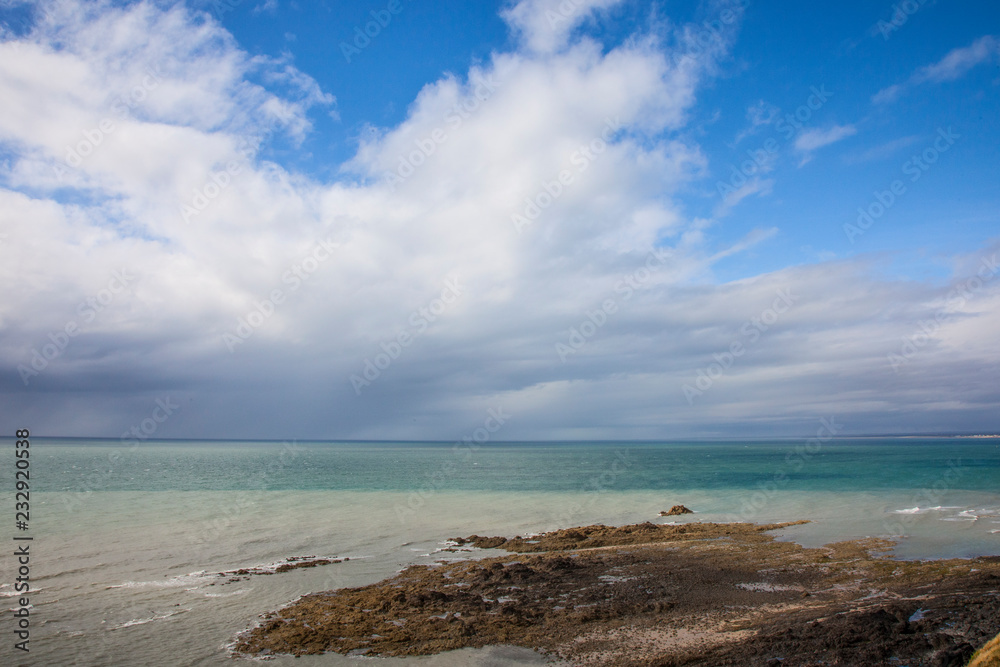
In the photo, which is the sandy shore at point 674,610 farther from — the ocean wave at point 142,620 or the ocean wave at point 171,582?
the ocean wave at point 171,582

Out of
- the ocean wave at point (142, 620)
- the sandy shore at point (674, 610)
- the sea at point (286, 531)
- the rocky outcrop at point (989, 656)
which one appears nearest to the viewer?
the rocky outcrop at point (989, 656)

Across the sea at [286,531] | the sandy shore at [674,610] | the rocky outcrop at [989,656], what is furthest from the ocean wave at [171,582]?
the rocky outcrop at [989,656]

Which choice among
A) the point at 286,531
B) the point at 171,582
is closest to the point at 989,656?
the point at 171,582

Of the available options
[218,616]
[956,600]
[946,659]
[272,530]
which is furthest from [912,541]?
[272,530]

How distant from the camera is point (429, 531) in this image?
28.5 meters

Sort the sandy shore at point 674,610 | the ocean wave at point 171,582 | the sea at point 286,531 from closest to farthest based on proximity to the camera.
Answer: the sandy shore at point 674,610 < the sea at point 286,531 < the ocean wave at point 171,582

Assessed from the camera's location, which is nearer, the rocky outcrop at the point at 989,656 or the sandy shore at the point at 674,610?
the rocky outcrop at the point at 989,656

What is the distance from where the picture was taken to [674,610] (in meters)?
15.1

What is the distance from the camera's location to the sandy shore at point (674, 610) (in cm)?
1167

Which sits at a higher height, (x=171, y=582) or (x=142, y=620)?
(x=142, y=620)

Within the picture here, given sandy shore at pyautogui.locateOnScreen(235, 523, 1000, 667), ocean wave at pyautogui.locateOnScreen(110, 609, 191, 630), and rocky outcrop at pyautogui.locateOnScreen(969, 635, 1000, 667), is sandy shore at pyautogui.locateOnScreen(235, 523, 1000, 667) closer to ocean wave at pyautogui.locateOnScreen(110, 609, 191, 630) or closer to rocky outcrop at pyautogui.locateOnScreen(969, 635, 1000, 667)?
rocky outcrop at pyautogui.locateOnScreen(969, 635, 1000, 667)

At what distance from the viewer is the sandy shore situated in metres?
11.7

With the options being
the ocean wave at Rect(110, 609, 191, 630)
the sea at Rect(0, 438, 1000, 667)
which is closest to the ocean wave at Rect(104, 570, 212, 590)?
the sea at Rect(0, 438, 1000, 667)

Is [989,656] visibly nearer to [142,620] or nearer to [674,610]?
[674,610]
